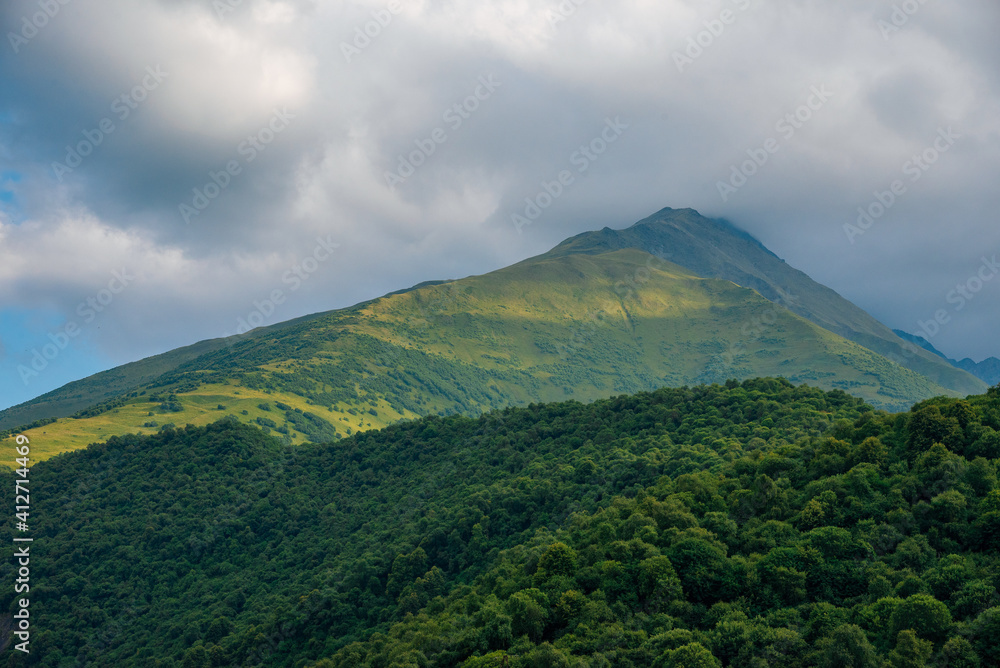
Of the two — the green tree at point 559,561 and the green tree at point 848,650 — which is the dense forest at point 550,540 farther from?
the green tree at point 559,561

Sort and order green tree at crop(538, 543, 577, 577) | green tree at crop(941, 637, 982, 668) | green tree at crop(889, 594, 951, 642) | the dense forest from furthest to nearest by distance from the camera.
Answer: green tree at crop(538, 543, 577, 577), the dense forest, green tree at crop(889, 594, 951, 642), green tree at crop(941, 637, 982, 668)

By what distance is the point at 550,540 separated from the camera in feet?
287

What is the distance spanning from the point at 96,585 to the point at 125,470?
46.8 metres

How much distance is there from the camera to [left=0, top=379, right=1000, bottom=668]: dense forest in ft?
194

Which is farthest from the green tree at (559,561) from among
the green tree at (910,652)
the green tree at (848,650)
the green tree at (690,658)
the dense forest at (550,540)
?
the green tree at (910,652)

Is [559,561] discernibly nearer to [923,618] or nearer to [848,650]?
[848,650]

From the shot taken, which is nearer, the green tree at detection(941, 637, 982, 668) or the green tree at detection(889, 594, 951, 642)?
the green tree at detection(941, 637, 982, 668)

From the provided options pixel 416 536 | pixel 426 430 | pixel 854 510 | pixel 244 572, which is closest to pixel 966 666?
pixel 854 510

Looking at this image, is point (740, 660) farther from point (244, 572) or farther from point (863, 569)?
point (244, 572)

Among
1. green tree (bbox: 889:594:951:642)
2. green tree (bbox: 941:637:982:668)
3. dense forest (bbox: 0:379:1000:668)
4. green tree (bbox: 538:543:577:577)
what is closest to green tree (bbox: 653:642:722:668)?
dense forest (bbox: 0:379:1000:668)

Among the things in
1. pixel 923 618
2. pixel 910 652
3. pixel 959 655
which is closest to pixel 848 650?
pixel 910 652

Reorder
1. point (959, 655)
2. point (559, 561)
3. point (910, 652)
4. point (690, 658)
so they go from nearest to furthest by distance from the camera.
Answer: point (959, 655)
point (910, 652)
point (690, 658)
point (559, 561)

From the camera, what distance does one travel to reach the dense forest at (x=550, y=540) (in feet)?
194

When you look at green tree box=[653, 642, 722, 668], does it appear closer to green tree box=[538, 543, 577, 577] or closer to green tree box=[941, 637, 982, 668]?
green tree box=[941, 637, 982, 668]
